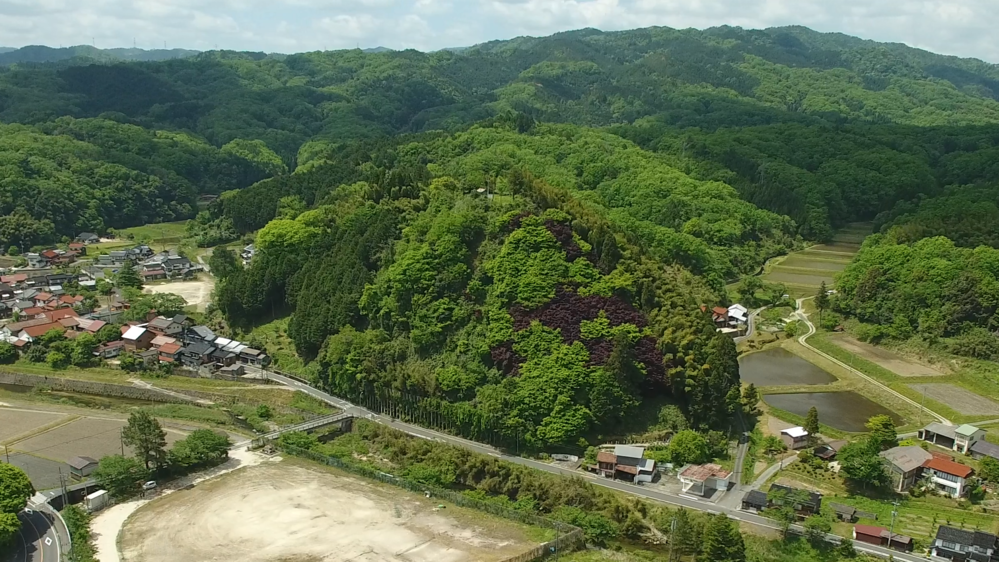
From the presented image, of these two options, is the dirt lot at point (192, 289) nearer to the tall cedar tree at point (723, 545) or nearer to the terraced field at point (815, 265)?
the tall cedar tree at point (723, 545)

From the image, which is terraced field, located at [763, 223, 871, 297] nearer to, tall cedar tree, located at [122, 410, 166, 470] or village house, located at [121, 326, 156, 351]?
village house, located at [121, 326, 156, 351]

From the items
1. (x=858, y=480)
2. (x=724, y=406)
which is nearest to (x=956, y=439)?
(x=858, y=480)

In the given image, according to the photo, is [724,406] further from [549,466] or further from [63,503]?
[63,503]

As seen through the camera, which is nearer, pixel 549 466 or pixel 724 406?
pixel 549 466

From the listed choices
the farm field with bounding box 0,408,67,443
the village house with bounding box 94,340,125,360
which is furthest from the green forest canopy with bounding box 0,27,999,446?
the farm field with bounding box 0,408,67,443

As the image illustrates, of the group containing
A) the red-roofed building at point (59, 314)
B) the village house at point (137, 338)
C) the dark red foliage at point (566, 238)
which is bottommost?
the village house at point (137, 338)

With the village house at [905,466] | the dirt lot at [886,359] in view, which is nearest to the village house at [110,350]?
the village house at [905,466]

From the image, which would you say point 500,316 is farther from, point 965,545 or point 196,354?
point 965,545
